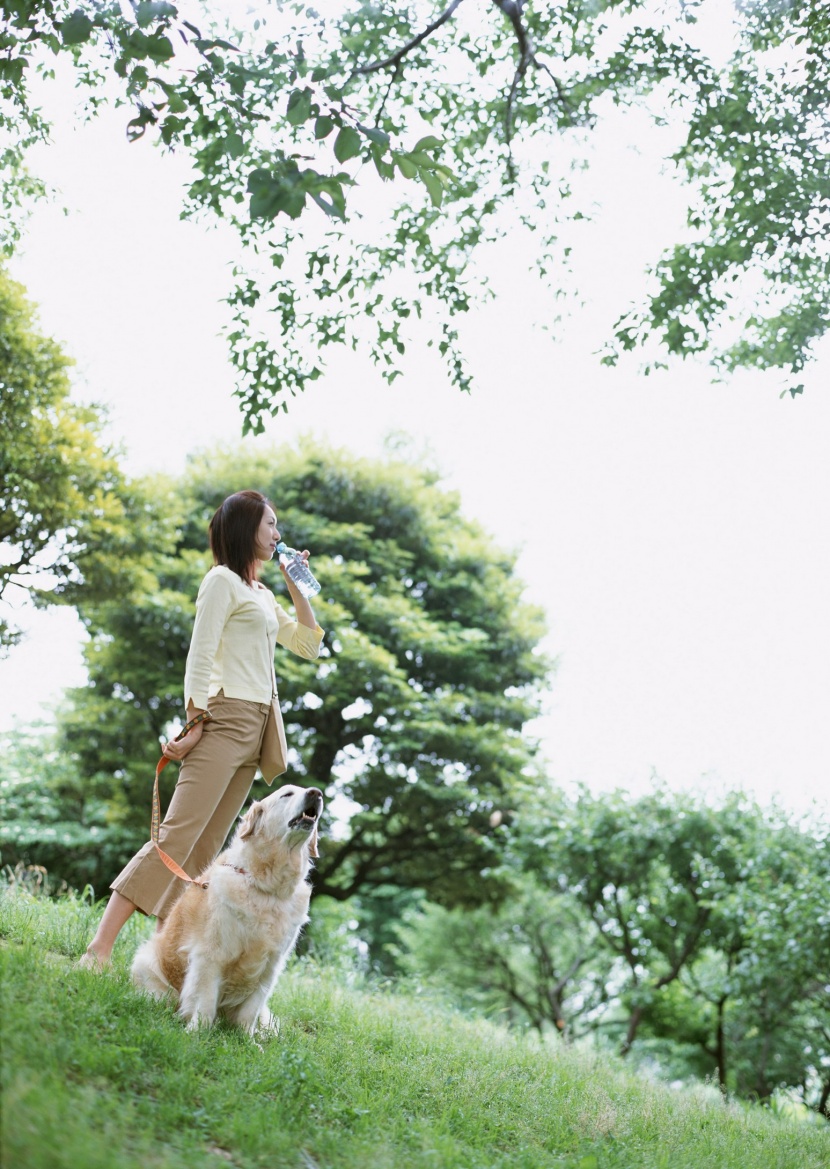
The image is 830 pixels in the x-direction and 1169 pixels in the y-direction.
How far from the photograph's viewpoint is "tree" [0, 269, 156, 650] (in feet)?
31.9

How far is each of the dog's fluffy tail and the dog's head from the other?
676 millimetres

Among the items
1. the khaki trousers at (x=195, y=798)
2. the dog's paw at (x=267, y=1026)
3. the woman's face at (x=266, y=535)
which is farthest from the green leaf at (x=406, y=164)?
the dog's paw at (x=267, y=1026)

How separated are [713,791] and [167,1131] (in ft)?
Result: 37.4

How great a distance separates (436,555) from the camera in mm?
17531

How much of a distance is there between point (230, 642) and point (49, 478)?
236 inches

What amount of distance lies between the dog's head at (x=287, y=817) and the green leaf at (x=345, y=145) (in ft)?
8.51

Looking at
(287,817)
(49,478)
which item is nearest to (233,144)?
(287,817)

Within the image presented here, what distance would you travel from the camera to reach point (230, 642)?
4.88 metres

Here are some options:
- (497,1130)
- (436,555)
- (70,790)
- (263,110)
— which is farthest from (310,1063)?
(70,790)

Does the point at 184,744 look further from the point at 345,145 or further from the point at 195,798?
the point at 345,145

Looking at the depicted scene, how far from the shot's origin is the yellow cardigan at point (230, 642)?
4.67 m

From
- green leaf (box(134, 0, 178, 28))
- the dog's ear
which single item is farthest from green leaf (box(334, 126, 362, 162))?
the dog's ear

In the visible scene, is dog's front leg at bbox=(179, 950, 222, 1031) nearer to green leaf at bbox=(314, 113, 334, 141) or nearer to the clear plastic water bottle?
the clear plastic water bottle

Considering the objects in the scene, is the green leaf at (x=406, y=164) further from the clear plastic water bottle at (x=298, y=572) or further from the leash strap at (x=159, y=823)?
the leash strap at (x=159, y=823)
